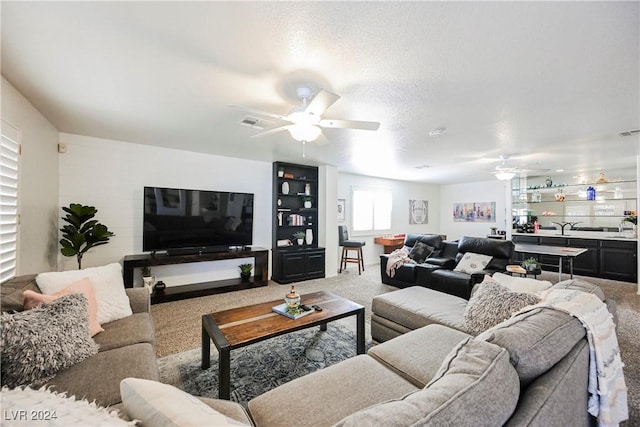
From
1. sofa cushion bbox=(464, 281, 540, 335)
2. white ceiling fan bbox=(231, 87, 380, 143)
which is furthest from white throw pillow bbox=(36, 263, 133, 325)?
sofa cushion bbox=(464, 281, 540, 335)

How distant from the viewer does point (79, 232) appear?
329 centimetres

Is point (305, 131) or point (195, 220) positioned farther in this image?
point (195, 220)

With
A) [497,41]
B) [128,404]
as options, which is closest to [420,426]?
[128,404]

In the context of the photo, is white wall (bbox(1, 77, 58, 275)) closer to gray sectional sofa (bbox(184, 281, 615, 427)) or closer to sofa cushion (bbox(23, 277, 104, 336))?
sofa cushion (bbox(23, 277, 104, 336))

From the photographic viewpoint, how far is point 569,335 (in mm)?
1088

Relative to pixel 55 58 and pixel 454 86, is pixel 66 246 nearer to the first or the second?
pixel 55 58

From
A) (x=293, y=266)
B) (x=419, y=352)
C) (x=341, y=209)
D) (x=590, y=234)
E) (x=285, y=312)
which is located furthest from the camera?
(x=341, y=209)

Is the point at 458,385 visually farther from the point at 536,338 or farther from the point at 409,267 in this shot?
the point at 409,267

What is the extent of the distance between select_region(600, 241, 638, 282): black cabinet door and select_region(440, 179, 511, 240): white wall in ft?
6.84

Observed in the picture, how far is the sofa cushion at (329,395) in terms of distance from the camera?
1128mm

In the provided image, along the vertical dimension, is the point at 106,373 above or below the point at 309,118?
below

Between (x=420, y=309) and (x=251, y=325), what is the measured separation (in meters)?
1.44

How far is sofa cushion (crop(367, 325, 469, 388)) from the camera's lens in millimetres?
1411

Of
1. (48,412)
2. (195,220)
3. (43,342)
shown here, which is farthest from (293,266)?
(48,412)
